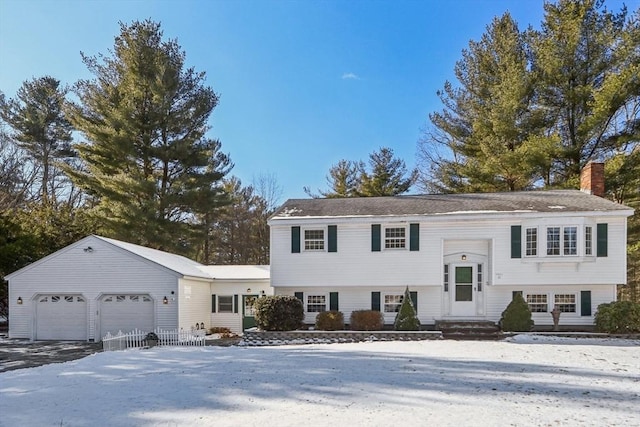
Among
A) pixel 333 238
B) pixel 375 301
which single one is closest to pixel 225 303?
pixel 333 238

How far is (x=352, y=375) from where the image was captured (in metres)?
7.71

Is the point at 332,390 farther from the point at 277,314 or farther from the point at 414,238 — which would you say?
the point at 414,238

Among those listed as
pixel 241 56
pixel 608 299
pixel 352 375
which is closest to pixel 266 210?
pixel 241 56

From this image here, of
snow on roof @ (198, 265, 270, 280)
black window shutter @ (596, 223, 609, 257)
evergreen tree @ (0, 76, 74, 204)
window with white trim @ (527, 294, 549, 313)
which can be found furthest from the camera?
evergreen tree @ (0, 76, 74, 204)

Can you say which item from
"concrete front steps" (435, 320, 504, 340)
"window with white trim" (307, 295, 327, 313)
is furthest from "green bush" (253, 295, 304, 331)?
"concrete front steps" (435, 320, 504, 340)

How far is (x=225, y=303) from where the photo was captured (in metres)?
20.3

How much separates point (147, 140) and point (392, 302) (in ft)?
58.1

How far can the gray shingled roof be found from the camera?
1587cm

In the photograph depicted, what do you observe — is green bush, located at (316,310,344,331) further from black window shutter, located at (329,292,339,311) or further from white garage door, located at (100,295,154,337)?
white garage door, located at (100,295,154,337)

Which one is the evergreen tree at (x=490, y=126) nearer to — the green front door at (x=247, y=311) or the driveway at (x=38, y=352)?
the green front door at (x=247, y=311)

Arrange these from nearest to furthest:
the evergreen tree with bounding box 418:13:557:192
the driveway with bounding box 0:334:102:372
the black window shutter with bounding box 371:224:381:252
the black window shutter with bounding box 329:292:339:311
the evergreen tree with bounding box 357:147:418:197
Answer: the driveway with bounding box 0:334:102:372, the black window shutter with bounding box 371:224:381:252, the black window shutter with bounding box 329:292:339:311, the evergreen tree with bounding box 418:13:557:192, the evergreen tree with bounding box 357:147:418:197

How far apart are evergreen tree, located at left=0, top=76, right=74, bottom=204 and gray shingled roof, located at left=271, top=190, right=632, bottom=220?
836 inches

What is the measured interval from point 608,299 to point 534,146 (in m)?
8.23

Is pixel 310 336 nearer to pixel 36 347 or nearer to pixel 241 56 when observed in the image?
pixel 36 347
